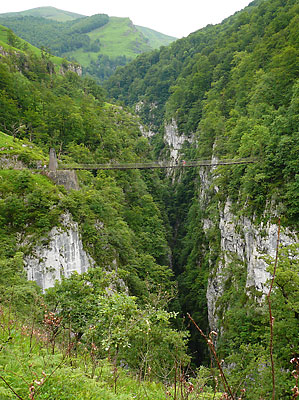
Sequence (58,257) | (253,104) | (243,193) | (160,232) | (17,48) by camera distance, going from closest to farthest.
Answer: (58,257), (243,193), (253,104), (160,232), (17,48)

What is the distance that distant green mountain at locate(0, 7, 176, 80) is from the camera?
154 metres

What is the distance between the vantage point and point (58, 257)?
1647 cm

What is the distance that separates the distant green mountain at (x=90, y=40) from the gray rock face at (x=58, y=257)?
146 m

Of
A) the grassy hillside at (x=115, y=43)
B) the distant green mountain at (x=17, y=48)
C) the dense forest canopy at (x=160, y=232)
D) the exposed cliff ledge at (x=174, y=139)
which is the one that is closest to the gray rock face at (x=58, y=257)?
the dense forest canopy at (x=160, y=232)

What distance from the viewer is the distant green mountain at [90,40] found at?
154250 millimetres

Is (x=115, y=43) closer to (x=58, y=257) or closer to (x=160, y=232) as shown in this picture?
(x=160, y=232)

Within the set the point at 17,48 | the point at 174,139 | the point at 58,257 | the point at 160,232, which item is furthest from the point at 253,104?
the point at 17,48

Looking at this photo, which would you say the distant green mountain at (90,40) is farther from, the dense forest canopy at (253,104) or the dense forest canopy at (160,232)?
the dense forest canopy at (160,232)

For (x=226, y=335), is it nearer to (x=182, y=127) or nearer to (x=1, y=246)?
(x=1, y=246)

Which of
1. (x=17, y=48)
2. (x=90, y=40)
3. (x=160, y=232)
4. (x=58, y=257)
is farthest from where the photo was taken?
(x=90, y=40)

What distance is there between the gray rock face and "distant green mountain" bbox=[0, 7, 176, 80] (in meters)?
146

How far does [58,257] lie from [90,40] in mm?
188378

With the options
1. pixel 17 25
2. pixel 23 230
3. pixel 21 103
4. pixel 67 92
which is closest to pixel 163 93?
pixel 67 92

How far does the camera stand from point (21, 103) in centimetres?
3206
